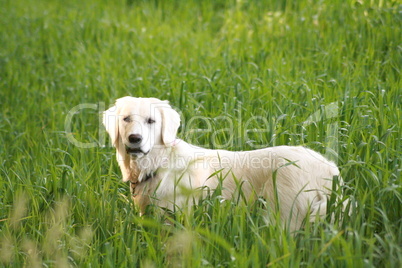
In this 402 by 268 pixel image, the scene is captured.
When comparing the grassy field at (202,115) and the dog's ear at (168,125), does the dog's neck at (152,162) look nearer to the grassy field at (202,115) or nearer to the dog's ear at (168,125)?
the dog's ear at (168,125)

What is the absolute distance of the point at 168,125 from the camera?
3646 millimetres

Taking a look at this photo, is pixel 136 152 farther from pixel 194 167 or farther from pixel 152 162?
pixel 194 167

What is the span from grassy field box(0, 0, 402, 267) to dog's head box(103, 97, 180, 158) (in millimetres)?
351

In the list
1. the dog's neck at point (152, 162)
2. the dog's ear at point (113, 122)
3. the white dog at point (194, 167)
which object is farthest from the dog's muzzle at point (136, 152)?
the dog's ear at point (113, 122)

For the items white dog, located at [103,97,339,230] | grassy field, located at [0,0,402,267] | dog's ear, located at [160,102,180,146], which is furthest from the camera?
dog's ear, located at [160,102,180,146]

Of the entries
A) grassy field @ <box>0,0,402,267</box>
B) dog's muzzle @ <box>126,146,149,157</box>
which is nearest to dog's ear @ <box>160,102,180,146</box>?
dog's muzzle @ <box>126,146,149,157</box>

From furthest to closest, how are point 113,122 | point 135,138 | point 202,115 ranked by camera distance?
Answer: point 202,115 < point 113,122 < point 135,138

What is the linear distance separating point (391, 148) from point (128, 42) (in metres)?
5.36

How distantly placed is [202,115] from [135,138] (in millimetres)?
1572

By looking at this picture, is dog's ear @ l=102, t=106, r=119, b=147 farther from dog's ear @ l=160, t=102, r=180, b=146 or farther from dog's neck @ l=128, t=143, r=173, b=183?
dog's ear @ l=160, t=102, r=180, b=146

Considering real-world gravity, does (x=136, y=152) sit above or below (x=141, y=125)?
below

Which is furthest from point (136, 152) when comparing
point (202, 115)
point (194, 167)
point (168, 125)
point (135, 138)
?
point (202, 115)

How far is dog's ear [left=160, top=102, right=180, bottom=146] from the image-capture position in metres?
3.61

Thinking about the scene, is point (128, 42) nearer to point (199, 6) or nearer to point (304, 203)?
point (199, 6)
